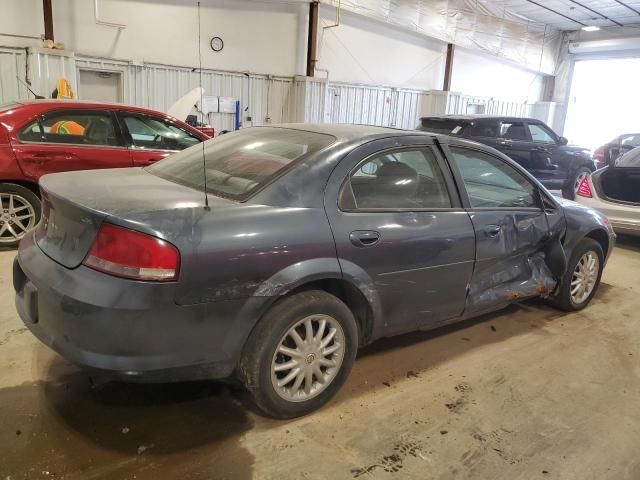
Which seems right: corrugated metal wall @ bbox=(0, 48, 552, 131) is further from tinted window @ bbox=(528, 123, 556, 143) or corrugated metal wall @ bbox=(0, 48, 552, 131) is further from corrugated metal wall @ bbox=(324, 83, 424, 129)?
tinted window @ bbox=(528, 123, 556, 143)

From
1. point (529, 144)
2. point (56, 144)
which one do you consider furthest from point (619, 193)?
point (56, 144)

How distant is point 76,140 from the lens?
17.2 ft

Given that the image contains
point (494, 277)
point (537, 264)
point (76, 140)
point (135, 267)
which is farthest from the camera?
point (76, 140)

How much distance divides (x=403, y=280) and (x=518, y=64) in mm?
15882

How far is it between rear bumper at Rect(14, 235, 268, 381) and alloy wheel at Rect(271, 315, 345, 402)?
0.85 feet

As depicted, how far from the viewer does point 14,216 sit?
5.06 metres

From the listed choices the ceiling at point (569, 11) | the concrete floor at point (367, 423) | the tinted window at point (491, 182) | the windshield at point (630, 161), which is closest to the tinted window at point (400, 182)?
the tinted window at point (491, 182)

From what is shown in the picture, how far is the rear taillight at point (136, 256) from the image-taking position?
2.04 metres

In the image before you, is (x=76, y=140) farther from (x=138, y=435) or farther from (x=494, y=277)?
(x=494, y=277)

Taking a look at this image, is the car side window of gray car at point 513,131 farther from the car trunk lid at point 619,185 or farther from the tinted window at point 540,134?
the car trunk lid at point 619,185

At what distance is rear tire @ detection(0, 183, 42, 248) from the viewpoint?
196 inches

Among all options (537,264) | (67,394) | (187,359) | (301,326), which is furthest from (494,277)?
(67,394)

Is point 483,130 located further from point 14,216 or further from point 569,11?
point 569,11

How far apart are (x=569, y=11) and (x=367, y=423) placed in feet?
52.2
